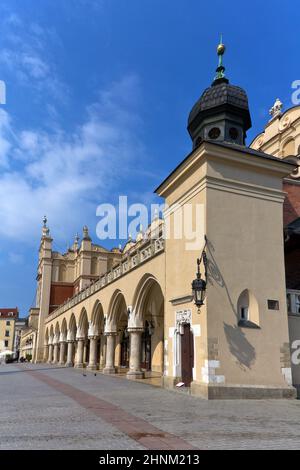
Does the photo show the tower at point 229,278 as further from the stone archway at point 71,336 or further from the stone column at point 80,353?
the stone archway at point 71,336

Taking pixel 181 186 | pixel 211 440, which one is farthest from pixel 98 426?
pixel 181 186

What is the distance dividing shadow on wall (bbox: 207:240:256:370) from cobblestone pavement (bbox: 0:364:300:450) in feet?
4.35

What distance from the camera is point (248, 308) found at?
14.0m

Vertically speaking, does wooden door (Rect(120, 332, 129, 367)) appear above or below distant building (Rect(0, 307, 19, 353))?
below

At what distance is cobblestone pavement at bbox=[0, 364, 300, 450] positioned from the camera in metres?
6.20

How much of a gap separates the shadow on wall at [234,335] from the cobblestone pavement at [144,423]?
1326mm

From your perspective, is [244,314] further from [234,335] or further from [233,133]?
[233,133]

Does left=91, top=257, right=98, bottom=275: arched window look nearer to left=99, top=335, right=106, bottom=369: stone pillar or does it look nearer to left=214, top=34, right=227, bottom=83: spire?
left=99, top=335, right=106, bottom=369: stone pillar

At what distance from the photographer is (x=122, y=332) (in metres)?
29.9

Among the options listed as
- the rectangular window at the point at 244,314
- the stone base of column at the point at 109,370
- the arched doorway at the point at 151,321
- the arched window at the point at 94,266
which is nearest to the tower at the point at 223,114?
the rectangular window at the point at 244,314

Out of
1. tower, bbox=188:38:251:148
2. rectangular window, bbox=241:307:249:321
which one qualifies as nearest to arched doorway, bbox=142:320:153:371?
rectangular window, bbox=241:307:249:321

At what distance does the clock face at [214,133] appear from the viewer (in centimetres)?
1706

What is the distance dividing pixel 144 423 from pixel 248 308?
22.8ft
